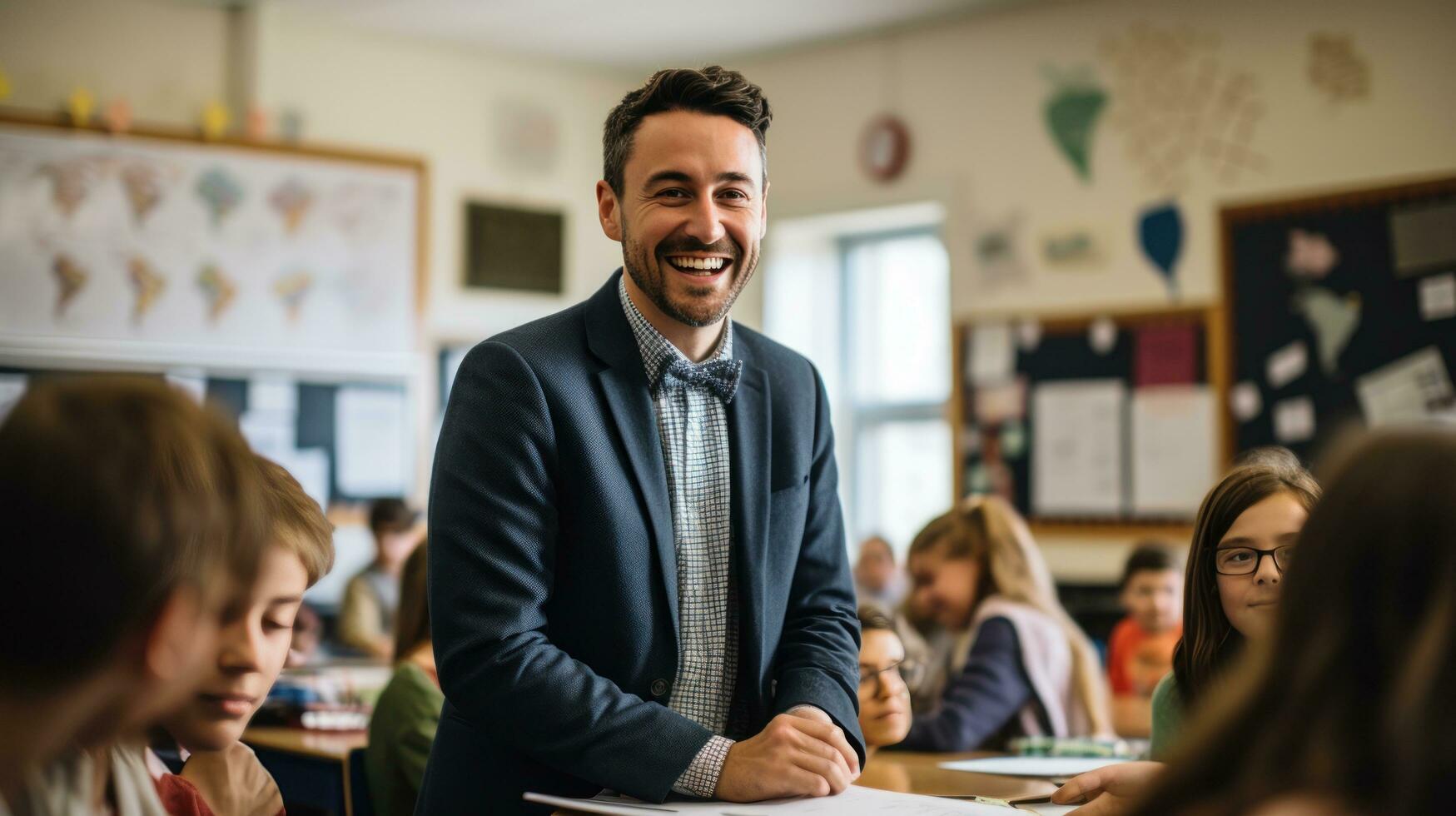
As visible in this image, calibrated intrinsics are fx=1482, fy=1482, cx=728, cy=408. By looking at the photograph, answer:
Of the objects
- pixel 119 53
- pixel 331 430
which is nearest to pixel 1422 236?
pixel 331 430

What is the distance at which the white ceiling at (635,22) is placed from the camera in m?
5.71

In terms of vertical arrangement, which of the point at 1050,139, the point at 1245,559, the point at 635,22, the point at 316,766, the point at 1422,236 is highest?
the point at 635,22

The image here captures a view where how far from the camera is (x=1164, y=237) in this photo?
530 cm

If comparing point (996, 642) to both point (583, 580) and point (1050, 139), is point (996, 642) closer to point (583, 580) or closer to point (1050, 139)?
point (583, 580)

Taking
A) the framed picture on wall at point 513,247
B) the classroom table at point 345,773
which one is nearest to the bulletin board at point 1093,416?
the framed picture on wall at point 513,247

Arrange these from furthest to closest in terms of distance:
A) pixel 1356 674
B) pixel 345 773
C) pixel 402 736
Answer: pixel 345 773 < pixel 402 736 < pixel 1356 674

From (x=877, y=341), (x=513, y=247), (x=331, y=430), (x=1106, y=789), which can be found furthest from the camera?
(x=877, y=341)

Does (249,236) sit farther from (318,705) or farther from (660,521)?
(660,521)

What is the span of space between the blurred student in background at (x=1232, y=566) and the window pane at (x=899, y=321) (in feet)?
14.3

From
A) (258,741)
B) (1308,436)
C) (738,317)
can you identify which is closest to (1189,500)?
(1308,436)

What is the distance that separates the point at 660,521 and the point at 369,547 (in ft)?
→ 14.7

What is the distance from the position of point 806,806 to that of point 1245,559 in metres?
0.64

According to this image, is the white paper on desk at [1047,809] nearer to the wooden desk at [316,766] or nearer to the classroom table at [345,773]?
the classroom table at [345,773]

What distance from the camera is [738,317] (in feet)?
21.2
